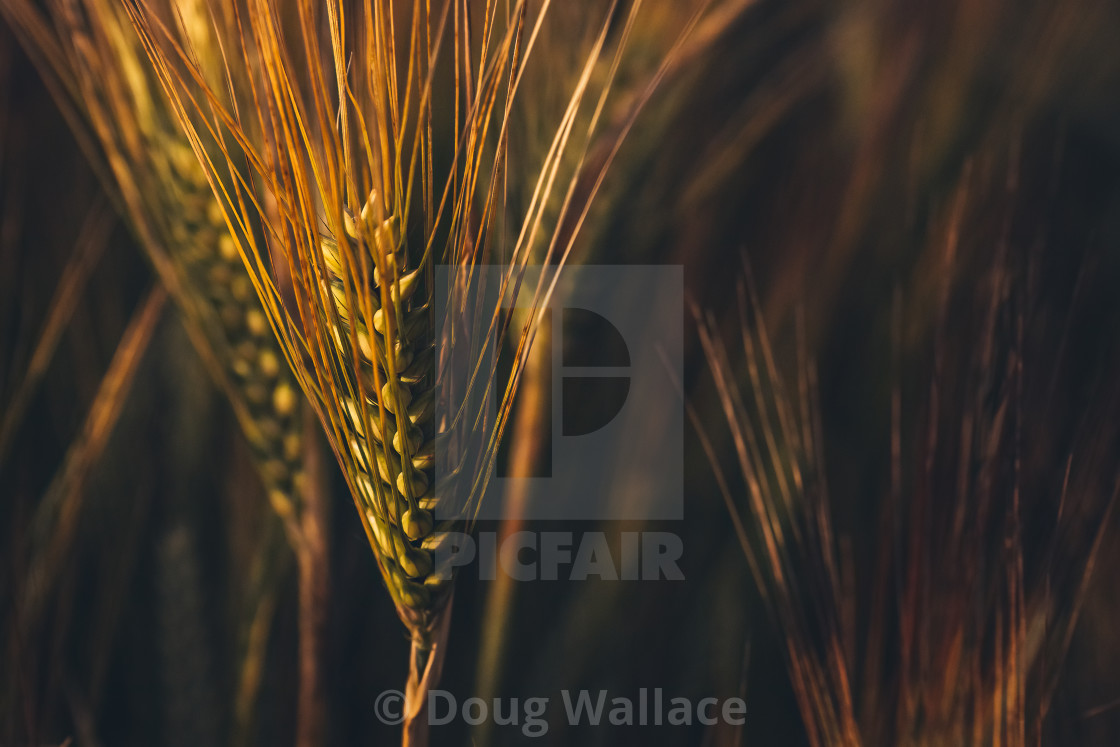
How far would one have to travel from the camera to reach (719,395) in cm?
54

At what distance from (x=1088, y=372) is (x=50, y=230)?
1.03 meters

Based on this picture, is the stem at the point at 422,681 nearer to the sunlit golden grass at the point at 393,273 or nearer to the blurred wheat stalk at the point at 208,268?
the sunlit golden grass at the point at 393,273

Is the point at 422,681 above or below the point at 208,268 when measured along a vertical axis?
below

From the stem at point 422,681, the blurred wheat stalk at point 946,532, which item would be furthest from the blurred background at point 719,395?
the stem at point 422,681

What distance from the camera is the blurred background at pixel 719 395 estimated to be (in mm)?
468

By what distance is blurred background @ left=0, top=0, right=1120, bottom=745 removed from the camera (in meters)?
0.47

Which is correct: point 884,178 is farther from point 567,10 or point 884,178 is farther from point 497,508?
point 497,508

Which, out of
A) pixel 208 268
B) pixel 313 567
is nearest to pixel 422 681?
pixel 313 567

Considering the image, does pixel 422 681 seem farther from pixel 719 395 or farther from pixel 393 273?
pixel 719 395

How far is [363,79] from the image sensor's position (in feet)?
1.16

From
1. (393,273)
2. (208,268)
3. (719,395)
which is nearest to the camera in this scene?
(393,273)

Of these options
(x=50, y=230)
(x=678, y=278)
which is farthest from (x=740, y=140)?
(x=50, y=230)

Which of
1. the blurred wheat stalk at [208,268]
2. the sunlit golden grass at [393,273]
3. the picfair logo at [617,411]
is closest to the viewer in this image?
the sunlit golden grass at [393,273]

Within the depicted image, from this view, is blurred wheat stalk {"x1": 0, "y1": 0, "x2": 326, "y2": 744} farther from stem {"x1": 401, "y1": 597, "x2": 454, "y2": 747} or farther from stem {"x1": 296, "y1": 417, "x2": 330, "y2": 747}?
stem {"x1": 401, "y1": 597, "x2": 454, "y2": 747}
